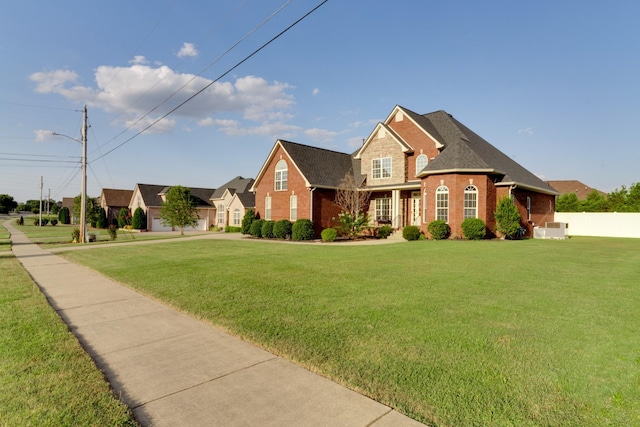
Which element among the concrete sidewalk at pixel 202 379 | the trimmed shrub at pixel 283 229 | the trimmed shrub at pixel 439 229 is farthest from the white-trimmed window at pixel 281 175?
the concrete sidewalk at pixel 202 379

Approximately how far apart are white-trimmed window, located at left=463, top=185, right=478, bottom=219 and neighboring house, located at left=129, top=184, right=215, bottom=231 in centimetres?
3357

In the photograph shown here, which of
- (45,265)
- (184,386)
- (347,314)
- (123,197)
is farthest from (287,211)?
(123,197)

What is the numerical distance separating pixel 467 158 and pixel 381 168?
709 centimetres

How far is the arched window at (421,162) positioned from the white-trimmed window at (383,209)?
125 inches

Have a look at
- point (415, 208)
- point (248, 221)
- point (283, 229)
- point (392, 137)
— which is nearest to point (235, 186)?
point (248, 221)

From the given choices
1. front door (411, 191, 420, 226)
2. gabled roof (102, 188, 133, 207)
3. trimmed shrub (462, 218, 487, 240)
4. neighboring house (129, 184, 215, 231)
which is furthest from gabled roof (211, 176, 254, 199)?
trimmed shrub (462, 218, 487, 240)

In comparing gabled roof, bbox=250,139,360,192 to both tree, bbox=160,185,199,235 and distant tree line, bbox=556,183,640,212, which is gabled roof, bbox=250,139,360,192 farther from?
distant tree line, bbox=556,183,640,212

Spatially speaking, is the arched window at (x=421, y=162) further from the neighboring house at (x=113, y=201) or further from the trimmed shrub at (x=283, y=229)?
the neighboring house at (x=113, y=201)

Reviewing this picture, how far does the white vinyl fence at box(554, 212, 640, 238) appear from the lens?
2647cm

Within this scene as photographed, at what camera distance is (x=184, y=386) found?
3709mm

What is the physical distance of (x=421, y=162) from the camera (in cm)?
2494

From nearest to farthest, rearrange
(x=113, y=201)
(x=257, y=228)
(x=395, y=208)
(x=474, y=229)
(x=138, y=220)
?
(x=474, y=229) → (x=395, y=208) → (x=257, y=228) → (x=138, y=220) → (x=113, y=201)

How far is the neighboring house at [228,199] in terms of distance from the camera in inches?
1569

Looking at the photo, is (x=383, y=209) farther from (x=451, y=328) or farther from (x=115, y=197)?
(x=115, y=197)
